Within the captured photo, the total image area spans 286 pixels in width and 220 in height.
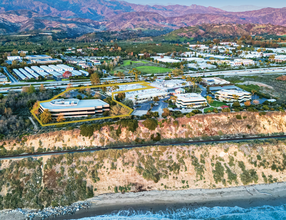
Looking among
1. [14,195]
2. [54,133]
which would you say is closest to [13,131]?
[54,133]

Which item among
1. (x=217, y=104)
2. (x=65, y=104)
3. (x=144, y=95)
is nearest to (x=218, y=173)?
(x=217, y=104)

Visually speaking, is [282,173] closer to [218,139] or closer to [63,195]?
[218,139]

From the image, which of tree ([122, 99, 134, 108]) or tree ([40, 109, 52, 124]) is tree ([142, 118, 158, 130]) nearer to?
tree ([122, 99, 134, 108])

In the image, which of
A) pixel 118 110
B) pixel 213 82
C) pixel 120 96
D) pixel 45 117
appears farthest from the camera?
pixel 213 82

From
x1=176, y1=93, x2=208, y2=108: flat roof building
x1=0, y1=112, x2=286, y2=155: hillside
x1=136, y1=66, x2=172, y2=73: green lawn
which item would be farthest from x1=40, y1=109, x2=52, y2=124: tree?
x1=136, y1=66, x2=172, y2=73: green lawn

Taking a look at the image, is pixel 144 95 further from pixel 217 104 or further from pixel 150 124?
pixel 150 124

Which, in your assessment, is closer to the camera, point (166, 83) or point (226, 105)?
point (226, 105)
